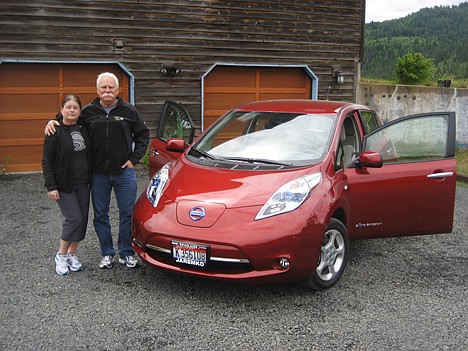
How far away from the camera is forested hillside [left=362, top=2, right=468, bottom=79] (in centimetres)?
5475

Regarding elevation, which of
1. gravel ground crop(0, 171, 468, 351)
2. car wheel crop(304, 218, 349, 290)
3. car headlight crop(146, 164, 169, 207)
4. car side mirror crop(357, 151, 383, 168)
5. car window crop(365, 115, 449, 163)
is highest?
car window crop(365, 115, 449, 163)

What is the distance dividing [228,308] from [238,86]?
8.67 meters

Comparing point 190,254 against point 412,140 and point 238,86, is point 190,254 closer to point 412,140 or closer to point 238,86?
point 412,140

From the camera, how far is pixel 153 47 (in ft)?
37.9

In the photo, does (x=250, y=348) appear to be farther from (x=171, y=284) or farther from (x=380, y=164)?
(x=380, y=164)

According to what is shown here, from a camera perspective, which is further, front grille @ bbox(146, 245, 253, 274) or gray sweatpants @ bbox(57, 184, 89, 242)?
gray sweatpants @ bbox(57, 184, 89, 242)

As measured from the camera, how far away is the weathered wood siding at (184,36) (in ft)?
34.7

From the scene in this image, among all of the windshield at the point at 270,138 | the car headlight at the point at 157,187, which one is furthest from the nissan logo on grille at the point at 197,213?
the windshield at the point at 270,138

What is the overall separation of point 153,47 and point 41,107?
8.52 feet

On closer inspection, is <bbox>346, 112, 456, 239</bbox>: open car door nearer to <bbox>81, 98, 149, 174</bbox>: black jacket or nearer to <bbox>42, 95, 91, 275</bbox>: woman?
<bbox>81, 98, 149, 174</bbox>: black jacket

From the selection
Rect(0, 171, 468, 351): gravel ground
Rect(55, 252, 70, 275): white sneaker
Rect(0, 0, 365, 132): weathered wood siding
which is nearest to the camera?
Rect(0, 171, 468, 351): gravel ground

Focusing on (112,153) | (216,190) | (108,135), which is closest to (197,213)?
(216,190)

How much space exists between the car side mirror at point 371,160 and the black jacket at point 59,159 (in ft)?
8.47

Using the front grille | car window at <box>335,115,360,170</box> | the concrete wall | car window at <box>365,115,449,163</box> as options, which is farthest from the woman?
the concrete wall
